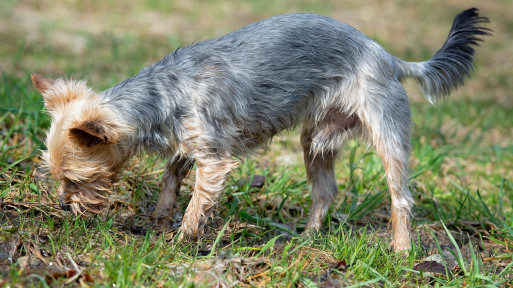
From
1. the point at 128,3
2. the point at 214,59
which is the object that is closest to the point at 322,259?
the point at 214,59

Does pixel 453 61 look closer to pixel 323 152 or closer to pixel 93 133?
pixel 323 152

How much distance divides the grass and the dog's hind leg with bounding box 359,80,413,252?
0.19 meters

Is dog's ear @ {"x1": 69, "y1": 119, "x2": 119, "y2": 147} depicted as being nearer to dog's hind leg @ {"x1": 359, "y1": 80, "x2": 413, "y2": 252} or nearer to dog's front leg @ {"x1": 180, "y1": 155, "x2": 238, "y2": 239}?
dog's front leg @ {"x1": 180, "y1": 155, "x2": 238, "y2": 239}

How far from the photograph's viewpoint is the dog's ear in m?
3.37

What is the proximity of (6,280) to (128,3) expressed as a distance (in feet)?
30.7

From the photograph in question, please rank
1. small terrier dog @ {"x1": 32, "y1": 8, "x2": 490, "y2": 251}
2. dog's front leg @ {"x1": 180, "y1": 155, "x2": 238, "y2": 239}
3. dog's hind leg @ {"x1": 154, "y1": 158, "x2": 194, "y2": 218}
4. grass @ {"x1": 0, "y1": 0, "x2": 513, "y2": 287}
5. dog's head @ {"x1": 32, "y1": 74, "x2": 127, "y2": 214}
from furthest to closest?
dog's hind leg @ {"x1": 154, "y1": 158, "x2": 194, "y2": 218} < dog's front leg @ {"x1": 180, "y1": 155, "x2": 238, "y2": 239} < small terrier dog @ {"x1": 32, "y1": 8, "x2": 490, "y2": 251} < dog's head @ {"x1": 32, "y1": 74, "x2": 127, "y2": 214} < grass @ {"x1": 0, "y1": 0, "x2": 513, "y2": 287}

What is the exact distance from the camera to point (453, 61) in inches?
182

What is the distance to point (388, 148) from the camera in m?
4.18

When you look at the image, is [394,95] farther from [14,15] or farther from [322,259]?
[14,15]

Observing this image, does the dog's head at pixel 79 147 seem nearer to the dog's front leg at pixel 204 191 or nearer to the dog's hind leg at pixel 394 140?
the dog's front leg at pixel 204 191

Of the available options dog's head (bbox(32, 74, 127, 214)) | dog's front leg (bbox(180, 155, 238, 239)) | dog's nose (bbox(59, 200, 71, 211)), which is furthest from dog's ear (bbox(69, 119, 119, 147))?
dog's front leg (bbox(180, 155, 238, 239))

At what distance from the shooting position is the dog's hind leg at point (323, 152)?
14.4 feet

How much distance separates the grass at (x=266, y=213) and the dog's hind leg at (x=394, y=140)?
19 cm

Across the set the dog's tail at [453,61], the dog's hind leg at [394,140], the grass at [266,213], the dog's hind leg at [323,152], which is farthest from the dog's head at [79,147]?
the dog's tail at [453,61]
